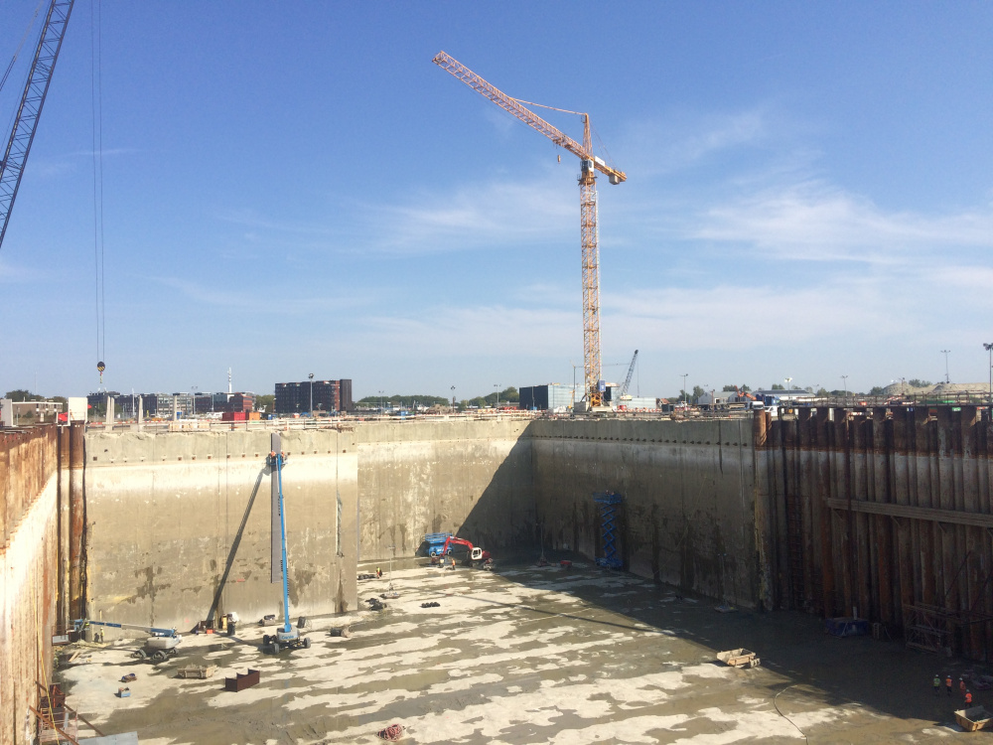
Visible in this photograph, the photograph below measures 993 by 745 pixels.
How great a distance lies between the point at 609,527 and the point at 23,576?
29.9 metres

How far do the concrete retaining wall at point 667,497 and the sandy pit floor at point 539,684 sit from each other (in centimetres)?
266

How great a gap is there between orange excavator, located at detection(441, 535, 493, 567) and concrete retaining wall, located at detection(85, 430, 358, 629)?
11.0 m

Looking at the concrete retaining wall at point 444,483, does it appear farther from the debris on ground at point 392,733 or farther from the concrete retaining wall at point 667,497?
the debris on ground at point 392,733

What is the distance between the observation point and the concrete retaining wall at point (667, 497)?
3127cm

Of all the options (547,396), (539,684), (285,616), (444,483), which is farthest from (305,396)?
(539,684)

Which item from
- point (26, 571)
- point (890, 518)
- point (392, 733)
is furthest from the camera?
point (890, 518)

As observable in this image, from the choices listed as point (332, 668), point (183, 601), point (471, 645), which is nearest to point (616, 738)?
point (471, 645)

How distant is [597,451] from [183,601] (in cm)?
2362

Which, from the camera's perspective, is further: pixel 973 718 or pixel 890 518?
pixel 890 518

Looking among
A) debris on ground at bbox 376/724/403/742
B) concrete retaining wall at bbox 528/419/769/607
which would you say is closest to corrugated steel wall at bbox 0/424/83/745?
debris on ground at bbox 376/724/403/742

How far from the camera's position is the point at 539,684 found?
22.6m

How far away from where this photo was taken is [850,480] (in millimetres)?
27906

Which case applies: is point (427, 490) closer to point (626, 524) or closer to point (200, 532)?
point (626, 524)

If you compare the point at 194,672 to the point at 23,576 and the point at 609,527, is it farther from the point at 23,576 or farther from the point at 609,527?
the point at 609,527
